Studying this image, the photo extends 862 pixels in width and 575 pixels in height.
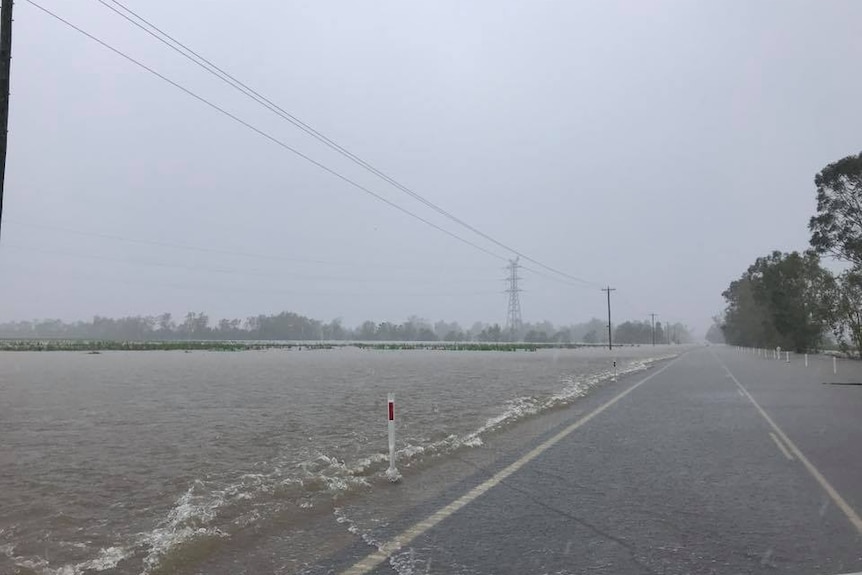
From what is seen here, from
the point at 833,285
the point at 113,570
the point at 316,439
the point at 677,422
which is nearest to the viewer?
the point at 113,570

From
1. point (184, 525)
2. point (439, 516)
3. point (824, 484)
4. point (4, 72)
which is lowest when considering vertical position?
point (184, 525)

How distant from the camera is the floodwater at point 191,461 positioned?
20.9ft

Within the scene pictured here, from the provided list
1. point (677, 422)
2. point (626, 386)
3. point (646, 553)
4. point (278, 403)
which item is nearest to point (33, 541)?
point (646, 553)

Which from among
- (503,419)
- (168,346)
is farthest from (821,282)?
(168,346)

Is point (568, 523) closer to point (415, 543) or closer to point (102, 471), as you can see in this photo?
point (415, 543)

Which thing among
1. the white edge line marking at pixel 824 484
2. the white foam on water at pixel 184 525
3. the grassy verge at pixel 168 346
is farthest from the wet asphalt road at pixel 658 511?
the grassy verge at pixel 168 346

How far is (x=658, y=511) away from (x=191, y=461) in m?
7.50

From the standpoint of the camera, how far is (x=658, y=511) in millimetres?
6969

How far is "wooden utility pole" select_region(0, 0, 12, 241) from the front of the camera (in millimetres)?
8852

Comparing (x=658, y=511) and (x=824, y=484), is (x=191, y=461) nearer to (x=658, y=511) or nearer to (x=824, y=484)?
(x=658, y=511)

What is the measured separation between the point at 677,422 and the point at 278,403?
12.3m

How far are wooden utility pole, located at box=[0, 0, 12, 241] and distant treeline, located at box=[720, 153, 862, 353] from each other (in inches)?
1983

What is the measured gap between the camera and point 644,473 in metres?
9.05

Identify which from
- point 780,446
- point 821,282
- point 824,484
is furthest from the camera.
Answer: point 821,282
